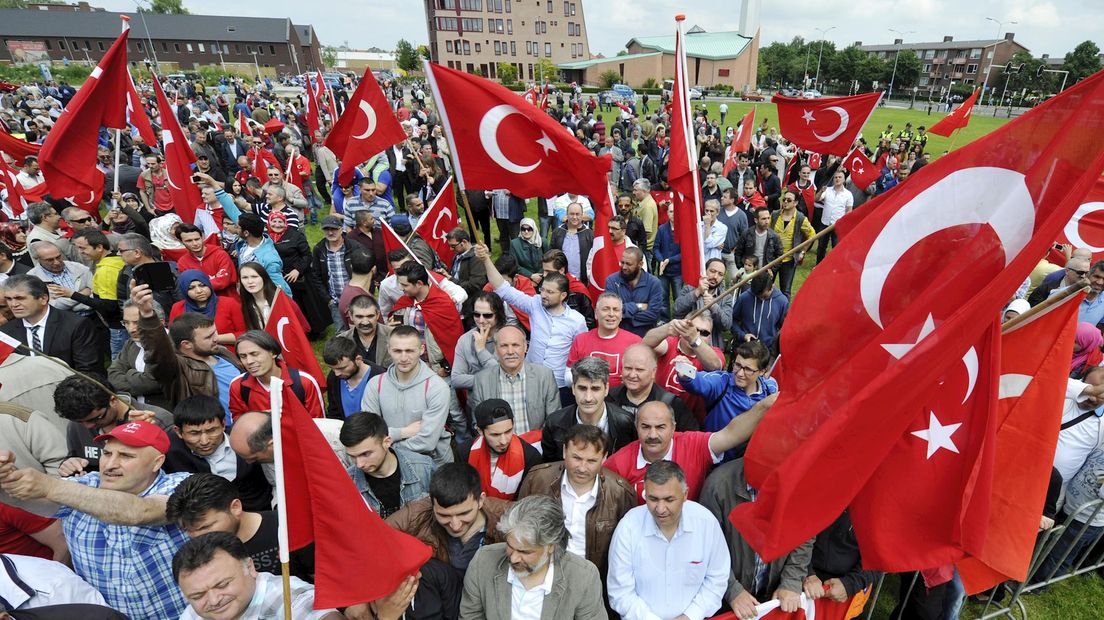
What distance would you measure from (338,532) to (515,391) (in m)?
2.13

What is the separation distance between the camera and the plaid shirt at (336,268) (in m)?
7.40

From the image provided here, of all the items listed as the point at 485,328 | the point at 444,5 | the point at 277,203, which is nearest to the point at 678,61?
the point at 485,328

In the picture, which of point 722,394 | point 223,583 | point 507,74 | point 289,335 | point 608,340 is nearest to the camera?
point 223,583

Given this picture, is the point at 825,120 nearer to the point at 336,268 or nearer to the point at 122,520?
the point at 336,268

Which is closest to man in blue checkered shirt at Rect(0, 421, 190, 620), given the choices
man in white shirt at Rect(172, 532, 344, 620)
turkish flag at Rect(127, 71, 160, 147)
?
man in white shirt at Rect(172, 532, 344, 620)

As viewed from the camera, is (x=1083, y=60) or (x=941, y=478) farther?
(x=1083, y=60)

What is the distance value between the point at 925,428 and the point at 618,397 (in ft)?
6.84

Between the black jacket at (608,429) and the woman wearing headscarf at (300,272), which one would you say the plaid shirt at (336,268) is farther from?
the black jacket at (608,429)

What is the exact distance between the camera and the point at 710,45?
283 feet

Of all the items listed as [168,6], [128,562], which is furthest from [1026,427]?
[168,6]

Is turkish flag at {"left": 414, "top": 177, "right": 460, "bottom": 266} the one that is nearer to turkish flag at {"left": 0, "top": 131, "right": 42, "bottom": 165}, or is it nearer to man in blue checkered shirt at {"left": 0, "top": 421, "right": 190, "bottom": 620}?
man in blue checkered shirt at {"left": 0, "top": 421, "right": 190, "bottom": 620}

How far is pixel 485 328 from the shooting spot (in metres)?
4.89

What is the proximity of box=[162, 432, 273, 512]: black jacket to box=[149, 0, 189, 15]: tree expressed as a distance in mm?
130468

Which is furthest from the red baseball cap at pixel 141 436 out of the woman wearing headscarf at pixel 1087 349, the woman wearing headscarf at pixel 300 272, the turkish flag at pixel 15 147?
the turkish flag at pixel 15 147
